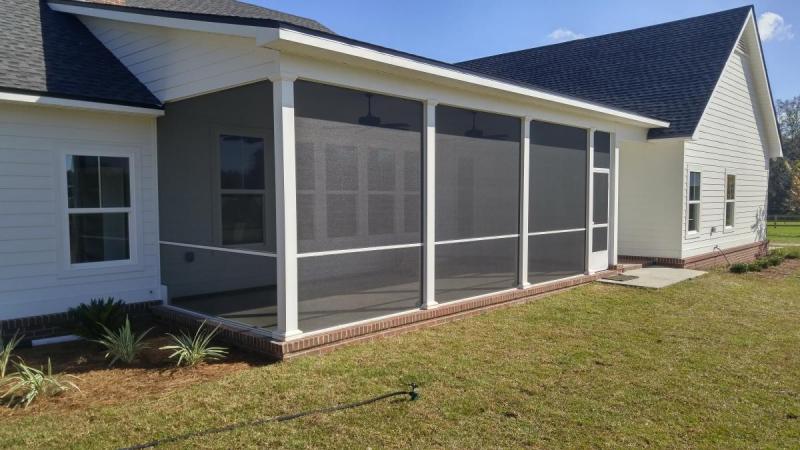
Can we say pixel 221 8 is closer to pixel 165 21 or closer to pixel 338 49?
pixel 165 21

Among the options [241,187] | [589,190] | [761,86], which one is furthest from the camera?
[761,86]

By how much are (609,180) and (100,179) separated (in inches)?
339

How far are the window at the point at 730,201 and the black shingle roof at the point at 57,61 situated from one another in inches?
554

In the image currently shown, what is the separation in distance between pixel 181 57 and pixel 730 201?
45.7 ft

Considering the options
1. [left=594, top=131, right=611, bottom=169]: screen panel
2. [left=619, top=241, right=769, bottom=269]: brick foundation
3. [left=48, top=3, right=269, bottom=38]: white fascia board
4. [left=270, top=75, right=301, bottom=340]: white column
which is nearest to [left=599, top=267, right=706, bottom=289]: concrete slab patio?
[left=619, top=241, right=769, bottom=269]: brick foundation

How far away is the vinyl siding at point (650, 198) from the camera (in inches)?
469

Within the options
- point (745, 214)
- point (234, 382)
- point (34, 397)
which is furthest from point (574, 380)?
point (745, 214)

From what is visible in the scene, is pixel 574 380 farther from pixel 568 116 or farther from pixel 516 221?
pixel 568 116

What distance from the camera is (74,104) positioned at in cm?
627

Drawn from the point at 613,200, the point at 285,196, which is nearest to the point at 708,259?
the point at 613,200

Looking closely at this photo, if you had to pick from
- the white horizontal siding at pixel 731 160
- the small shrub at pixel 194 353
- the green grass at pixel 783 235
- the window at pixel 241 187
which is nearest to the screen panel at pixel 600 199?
the white horizontal siding at pixel 731 160

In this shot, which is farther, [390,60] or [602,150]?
[602,150]

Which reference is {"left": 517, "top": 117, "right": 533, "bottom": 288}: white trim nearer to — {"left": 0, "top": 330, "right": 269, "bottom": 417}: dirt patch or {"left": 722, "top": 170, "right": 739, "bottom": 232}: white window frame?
{"left": 0, "top": 330, "right": 269, "bottom": 417}: dirt patch

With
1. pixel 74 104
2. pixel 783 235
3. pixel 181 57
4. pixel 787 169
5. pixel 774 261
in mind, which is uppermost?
pixel 787 169
